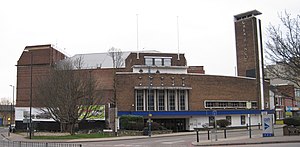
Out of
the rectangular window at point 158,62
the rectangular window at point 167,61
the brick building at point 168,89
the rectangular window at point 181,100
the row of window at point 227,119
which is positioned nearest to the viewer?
the brick building at point 168,89

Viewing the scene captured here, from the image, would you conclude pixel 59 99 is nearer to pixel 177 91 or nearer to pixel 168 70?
pixel 177 91

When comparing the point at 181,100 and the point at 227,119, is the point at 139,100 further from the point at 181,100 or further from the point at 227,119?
the point at 227,119

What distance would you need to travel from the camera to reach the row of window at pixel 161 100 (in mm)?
62688

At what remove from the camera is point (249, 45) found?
7931cm

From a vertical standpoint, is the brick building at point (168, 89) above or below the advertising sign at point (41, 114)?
above

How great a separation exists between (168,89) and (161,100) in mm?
2190

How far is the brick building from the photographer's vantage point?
204 ft

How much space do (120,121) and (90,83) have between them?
22.4 feet

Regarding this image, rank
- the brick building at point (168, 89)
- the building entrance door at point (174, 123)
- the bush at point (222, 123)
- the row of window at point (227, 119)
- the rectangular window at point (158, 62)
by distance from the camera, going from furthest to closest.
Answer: the rectangular window at point (158, 62), the row of window at point (227, 119), the building entrance door at point (174, 123), the brick building at point (168, 89), the bush at point (222, 123)

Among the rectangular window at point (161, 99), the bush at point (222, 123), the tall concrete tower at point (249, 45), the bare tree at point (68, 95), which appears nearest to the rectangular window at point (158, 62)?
the rectangular window at point (161, 99)

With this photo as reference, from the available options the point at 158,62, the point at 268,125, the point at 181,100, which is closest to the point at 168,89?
the point at 181,100

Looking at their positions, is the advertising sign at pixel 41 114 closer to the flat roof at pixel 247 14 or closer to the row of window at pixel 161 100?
the row of window at pixel 161 100

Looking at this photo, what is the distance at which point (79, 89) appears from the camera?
4988cm

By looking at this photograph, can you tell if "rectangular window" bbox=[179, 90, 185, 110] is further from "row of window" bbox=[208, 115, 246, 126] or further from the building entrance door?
"row of window" bbox=[208, 115, 246, 126]
